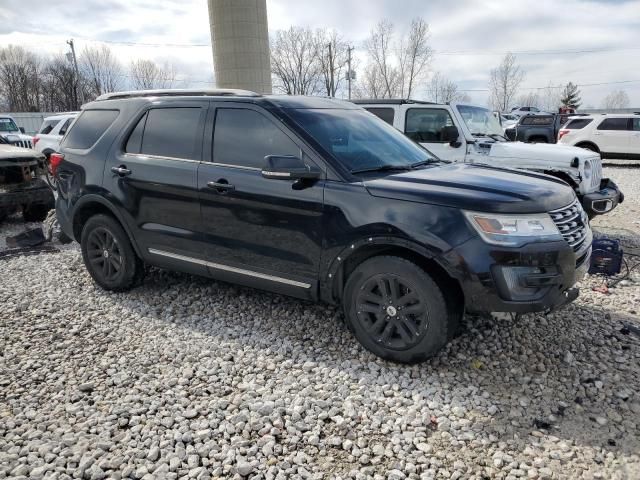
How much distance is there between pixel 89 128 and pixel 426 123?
16.6 feet

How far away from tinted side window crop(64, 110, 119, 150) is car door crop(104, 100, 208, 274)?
0.36 metres

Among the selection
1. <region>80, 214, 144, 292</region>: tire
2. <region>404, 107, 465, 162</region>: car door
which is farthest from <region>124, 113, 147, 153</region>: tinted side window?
<region>404, 107, 465, 162</region>: car door

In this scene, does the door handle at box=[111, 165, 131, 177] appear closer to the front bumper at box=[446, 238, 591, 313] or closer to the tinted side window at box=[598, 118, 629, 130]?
the front bumper at box=[446, 238, 591, 313]

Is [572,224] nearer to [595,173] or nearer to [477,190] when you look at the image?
[477,190]

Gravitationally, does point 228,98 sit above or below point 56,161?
above

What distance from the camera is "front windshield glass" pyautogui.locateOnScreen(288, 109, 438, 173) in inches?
142

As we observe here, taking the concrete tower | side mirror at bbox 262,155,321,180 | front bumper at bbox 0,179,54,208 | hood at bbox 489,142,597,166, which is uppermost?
the concrete tower

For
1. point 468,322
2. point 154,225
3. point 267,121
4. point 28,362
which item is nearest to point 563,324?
point 468,322

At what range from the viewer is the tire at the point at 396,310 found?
309cm

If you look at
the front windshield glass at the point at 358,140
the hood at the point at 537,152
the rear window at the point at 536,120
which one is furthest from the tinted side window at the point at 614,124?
the front windshield glass at the point at 358,140

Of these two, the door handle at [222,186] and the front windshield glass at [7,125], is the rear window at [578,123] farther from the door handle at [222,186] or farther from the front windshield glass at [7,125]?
the front windshield glass at [7,125]

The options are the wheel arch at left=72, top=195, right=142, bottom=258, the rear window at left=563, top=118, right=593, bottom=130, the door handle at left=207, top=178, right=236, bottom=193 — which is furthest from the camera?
the rear window at left=563, top=118, right=593, bottom=130

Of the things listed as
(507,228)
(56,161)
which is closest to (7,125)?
(56,161)

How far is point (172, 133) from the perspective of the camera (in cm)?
420
